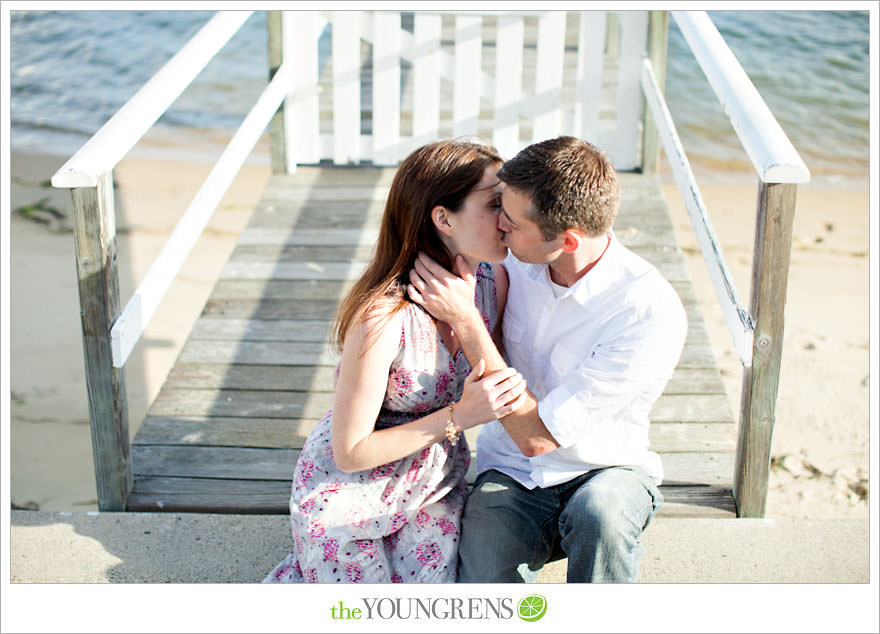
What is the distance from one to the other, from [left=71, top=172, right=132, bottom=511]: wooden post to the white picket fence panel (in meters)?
2.58

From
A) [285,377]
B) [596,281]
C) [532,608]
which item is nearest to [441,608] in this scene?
[532,608]

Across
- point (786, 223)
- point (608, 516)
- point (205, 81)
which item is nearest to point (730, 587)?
point (608, 516)

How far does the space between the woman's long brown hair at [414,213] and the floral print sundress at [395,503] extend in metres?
0.10

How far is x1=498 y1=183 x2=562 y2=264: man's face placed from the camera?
2.21 m

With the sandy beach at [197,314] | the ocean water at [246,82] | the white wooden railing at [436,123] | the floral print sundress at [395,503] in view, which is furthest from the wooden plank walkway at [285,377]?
the ocean water at [246,82]

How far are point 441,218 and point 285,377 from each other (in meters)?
1.57

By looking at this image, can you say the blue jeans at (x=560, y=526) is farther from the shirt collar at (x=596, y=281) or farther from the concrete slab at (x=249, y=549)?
the shirt collar at (x=596, y=281)

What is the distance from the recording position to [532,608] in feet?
7.43

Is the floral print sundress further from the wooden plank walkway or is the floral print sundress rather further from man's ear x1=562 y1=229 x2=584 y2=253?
the wooden plank walkway

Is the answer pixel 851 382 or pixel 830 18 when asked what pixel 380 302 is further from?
pixel 830 18

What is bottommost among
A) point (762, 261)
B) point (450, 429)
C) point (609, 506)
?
point (609, 506)

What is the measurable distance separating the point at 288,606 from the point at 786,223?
1.71 metres

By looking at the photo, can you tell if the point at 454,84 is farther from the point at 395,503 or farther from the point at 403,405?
the point at 395,503

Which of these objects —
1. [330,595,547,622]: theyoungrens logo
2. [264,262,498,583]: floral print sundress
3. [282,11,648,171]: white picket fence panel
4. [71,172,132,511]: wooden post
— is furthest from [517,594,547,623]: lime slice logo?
[282,11,648,171]: white picket fence panel
